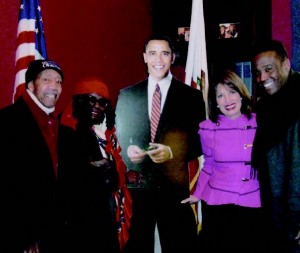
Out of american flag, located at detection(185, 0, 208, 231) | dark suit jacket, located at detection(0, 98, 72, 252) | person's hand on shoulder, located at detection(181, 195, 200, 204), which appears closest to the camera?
dark suit jacket, located at detection(0, 98, 72, 252)

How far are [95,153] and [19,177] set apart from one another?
684 mm

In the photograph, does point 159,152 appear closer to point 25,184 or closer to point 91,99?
point 91,99

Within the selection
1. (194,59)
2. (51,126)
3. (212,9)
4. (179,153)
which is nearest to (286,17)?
(194,59)

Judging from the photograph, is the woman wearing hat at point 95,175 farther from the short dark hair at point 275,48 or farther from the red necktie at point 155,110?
the short dark hair at point 275,48

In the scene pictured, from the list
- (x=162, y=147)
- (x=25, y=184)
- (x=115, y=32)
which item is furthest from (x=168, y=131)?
(x=115, y=32)

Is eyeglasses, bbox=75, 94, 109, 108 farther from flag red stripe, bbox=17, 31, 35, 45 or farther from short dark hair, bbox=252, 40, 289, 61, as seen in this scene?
short dark hair, bbox=252, 40, 289, 61

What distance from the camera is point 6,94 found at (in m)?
2.85

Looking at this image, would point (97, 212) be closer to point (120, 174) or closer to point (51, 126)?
point (120, 174)

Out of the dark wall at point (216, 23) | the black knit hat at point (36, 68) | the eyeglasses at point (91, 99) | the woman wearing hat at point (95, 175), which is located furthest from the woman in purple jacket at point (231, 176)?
the dark wall at point (216, 23)

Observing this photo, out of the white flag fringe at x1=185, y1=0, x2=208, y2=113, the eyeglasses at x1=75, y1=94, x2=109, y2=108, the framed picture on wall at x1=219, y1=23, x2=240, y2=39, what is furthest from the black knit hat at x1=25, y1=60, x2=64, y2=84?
the framed picture on wall at x1=219, y1=23, x2=240, y2=39

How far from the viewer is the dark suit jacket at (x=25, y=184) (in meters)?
2.05

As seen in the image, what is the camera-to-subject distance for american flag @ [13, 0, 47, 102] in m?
2.74

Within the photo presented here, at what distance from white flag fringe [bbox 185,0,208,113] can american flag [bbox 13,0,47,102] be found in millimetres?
1336

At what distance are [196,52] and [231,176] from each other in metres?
1.46
